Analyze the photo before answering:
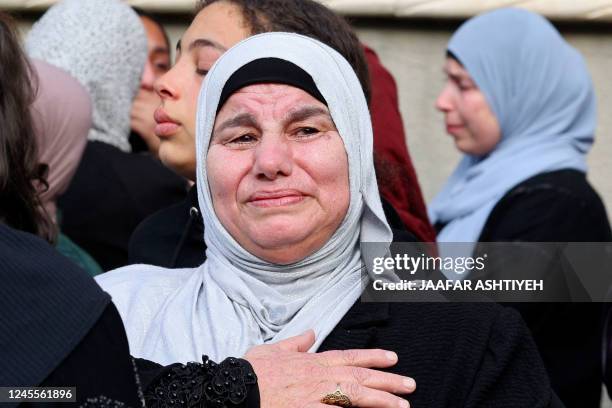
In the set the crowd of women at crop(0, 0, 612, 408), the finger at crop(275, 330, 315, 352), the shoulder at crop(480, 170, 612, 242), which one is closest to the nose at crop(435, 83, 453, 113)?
the shoulder at crop(480, 170, 612, 242)

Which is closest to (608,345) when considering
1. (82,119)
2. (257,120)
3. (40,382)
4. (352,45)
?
(352,45)

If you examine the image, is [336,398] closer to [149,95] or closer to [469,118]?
[469,118]

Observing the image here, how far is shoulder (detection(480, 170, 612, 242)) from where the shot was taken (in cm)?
420

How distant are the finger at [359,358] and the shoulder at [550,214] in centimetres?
169

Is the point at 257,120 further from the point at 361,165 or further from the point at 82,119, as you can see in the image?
the point at 82,119

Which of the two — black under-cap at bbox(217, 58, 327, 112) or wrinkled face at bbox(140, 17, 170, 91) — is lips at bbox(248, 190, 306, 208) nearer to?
black under-cap at bbox(217, 58, 327, 112)

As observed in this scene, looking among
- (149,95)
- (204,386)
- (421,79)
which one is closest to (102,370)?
(204,386)

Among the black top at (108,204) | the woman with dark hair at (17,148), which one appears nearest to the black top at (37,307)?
the woman with dark hair at (17,148)

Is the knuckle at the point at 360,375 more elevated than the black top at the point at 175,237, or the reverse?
the knuckle at the point at 360,375

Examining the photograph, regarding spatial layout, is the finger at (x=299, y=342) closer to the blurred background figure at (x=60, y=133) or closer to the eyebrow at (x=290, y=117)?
the eyebrow at (x=290, y=117)

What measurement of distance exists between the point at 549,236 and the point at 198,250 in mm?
1360

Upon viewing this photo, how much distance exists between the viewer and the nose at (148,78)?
5574 millimetres

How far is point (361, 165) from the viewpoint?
110 inches

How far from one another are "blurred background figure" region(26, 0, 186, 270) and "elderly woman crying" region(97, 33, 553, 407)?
1325mm
